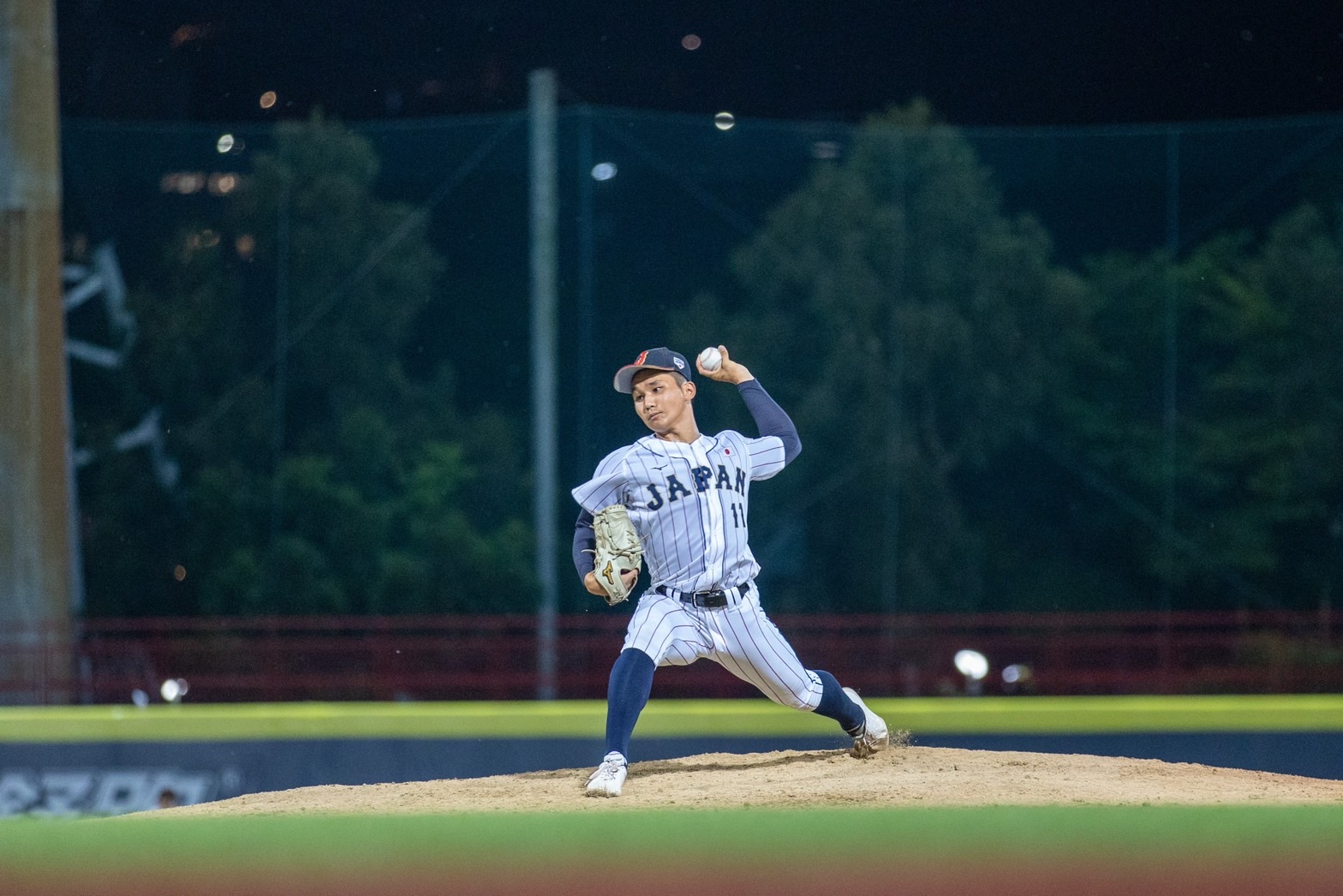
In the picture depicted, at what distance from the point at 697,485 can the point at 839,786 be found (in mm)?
881

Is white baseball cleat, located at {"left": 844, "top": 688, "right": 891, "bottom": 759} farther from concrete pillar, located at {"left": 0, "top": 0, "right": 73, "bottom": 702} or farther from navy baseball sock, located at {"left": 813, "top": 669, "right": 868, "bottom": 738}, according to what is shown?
concrete pillar, located at {"left": 0, "top": 0, "right": 73, "bottom": 702}

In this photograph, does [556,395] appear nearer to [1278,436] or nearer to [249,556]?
[249,556]

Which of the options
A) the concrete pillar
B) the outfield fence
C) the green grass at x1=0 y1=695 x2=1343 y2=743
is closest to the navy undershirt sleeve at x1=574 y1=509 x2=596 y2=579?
the green grass at x1=0 y1=695 x2=1343 y2=743

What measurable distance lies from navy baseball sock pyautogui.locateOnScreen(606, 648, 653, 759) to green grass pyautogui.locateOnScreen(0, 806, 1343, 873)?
1042mm

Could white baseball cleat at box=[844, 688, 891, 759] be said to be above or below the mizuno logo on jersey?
below

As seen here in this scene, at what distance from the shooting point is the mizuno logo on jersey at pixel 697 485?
3951 millimetres

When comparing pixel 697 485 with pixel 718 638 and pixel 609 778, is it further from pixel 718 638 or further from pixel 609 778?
pixel 609 778

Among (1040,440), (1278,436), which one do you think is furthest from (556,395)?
(1278,436)

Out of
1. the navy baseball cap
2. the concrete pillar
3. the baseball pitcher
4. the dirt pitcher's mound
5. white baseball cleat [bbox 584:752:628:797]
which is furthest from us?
the concrete pillar

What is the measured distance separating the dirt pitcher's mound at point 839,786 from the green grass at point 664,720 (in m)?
1.22

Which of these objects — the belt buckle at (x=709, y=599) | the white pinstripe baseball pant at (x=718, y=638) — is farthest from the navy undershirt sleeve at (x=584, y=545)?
the belt buckle at (x=709, y=599)

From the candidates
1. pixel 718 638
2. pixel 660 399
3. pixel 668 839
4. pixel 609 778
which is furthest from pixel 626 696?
pixel 668 839

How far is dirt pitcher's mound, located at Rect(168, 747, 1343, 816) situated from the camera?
3434 millimetres

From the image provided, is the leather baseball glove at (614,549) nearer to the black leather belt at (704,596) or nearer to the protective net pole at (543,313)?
the black leather belt at (704,596)
